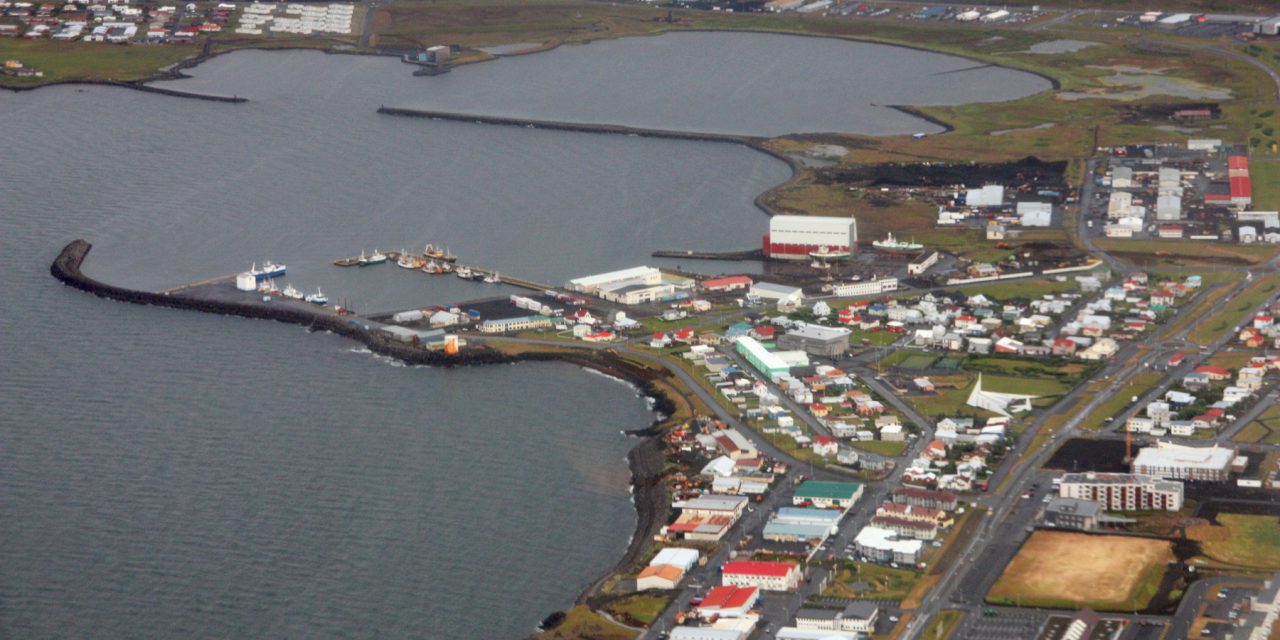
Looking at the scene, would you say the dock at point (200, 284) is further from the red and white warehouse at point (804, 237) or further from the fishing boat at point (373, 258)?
the red and white warehouse at point (804, 237)

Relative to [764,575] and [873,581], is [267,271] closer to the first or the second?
[764,575]

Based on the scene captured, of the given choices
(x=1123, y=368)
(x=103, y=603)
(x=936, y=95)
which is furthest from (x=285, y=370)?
(x=936, y=95)

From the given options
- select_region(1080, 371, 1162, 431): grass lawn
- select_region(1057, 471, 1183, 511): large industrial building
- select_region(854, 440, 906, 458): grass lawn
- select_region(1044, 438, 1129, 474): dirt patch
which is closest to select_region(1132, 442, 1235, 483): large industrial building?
select_region(1044, 438, 1129, 474): dirt patch

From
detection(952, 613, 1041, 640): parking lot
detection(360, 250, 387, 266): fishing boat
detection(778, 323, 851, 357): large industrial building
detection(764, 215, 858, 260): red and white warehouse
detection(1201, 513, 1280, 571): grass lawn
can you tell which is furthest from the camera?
detection(764, 215, 858, 260): red and white warehouse

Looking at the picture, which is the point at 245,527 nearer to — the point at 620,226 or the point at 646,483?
the point at 646,483

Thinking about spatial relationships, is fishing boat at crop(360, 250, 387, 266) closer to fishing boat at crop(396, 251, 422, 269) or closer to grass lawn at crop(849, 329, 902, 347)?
fishing boat at crop(396, 251, 422, 269)
